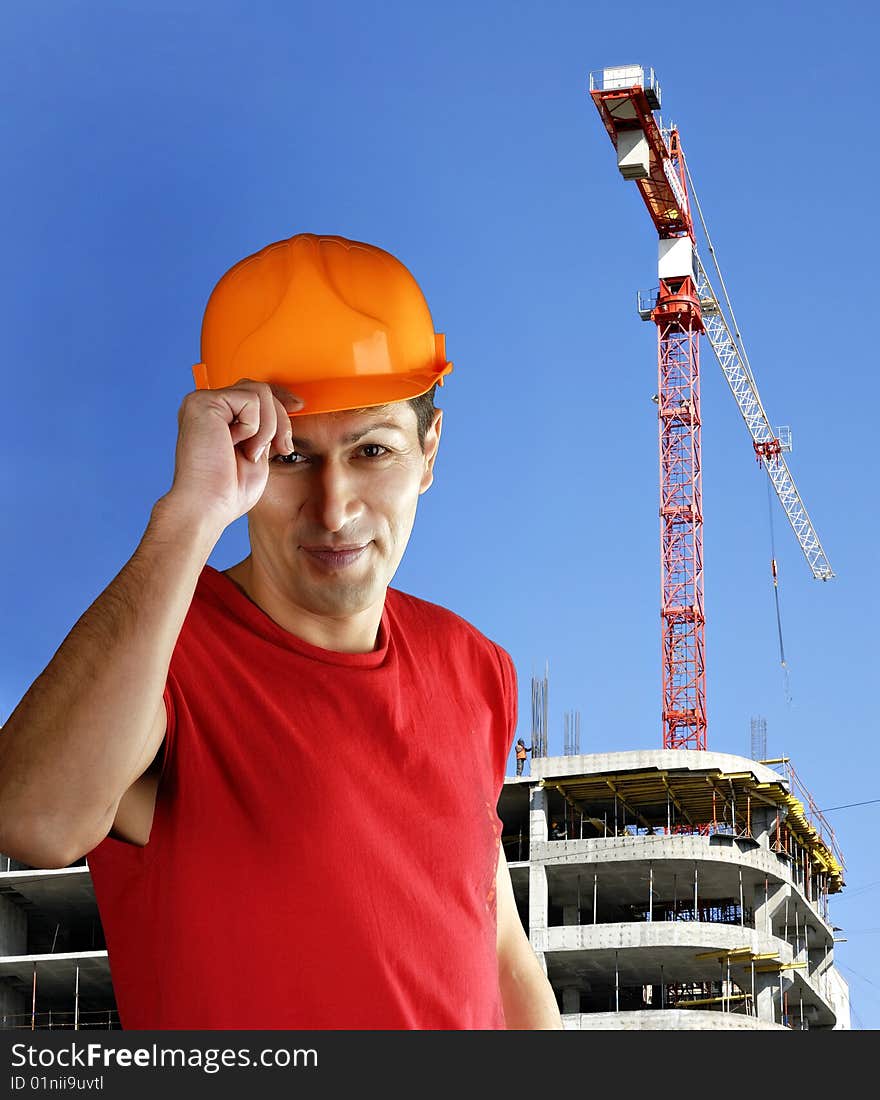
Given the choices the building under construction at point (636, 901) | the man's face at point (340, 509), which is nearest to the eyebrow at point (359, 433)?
the man's face at point (340, 509)

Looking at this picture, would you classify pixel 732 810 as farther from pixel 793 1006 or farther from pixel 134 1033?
pixel 134 1033

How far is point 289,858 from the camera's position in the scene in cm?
166

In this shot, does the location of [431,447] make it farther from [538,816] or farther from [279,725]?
[538,816]

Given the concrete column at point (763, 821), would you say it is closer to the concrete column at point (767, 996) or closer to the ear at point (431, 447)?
the concrete column at point (767, 996)

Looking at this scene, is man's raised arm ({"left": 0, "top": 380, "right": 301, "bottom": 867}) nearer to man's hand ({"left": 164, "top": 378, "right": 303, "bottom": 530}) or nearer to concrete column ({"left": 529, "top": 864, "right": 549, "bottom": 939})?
man's hand ({"left": 164, "top": 378, "right": 303, "bottom": 530})

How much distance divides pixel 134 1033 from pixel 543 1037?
40cm

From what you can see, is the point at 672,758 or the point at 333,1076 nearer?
the point at 333,1076

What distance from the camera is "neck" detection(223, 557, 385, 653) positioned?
6.07 ft

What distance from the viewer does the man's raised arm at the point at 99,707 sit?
146cm

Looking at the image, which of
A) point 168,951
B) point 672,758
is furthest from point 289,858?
point 672,758

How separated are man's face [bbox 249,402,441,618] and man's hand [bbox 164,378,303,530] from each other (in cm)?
9

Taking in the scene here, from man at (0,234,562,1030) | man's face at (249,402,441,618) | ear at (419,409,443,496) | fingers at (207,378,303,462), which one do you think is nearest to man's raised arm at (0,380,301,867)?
man at (0,234,562,1030)

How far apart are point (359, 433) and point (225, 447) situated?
8.5 inches

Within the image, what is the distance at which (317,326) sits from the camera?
5.60 ft
